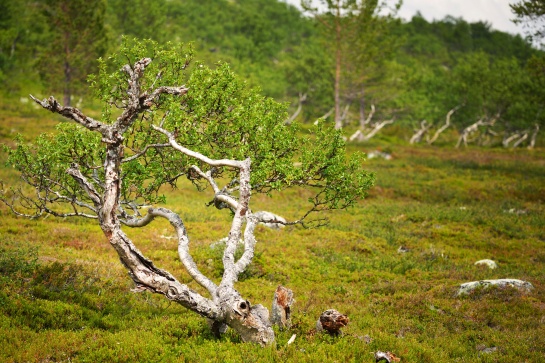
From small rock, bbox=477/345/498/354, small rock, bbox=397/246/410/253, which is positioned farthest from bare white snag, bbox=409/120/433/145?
small rock, bbox=477/345/498/354

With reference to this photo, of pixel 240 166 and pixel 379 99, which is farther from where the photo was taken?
pixel 379 99

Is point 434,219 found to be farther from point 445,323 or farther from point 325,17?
point 325,17

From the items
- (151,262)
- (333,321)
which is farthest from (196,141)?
(333,321)

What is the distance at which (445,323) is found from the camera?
45.0 ft

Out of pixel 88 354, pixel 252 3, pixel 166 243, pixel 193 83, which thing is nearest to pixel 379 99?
pixel 166 243

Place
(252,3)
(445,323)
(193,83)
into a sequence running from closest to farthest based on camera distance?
(193,83)
(445,323)
(252,3)

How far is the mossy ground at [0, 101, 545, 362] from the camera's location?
10.1m

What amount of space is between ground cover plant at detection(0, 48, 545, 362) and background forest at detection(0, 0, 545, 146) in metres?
19.6

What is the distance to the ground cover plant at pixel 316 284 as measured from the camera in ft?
33.2

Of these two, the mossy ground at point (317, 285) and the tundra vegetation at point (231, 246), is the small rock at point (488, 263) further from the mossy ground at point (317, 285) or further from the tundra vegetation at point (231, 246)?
the mossy ground at point (317, 285)

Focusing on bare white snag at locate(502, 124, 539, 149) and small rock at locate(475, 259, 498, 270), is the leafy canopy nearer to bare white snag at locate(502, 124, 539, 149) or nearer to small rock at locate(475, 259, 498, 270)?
small rock at locate(475, 259, 498, 270)

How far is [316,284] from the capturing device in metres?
17.5

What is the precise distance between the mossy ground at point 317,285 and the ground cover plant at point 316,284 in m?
0.06

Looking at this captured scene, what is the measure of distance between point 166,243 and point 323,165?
35.7 feet
